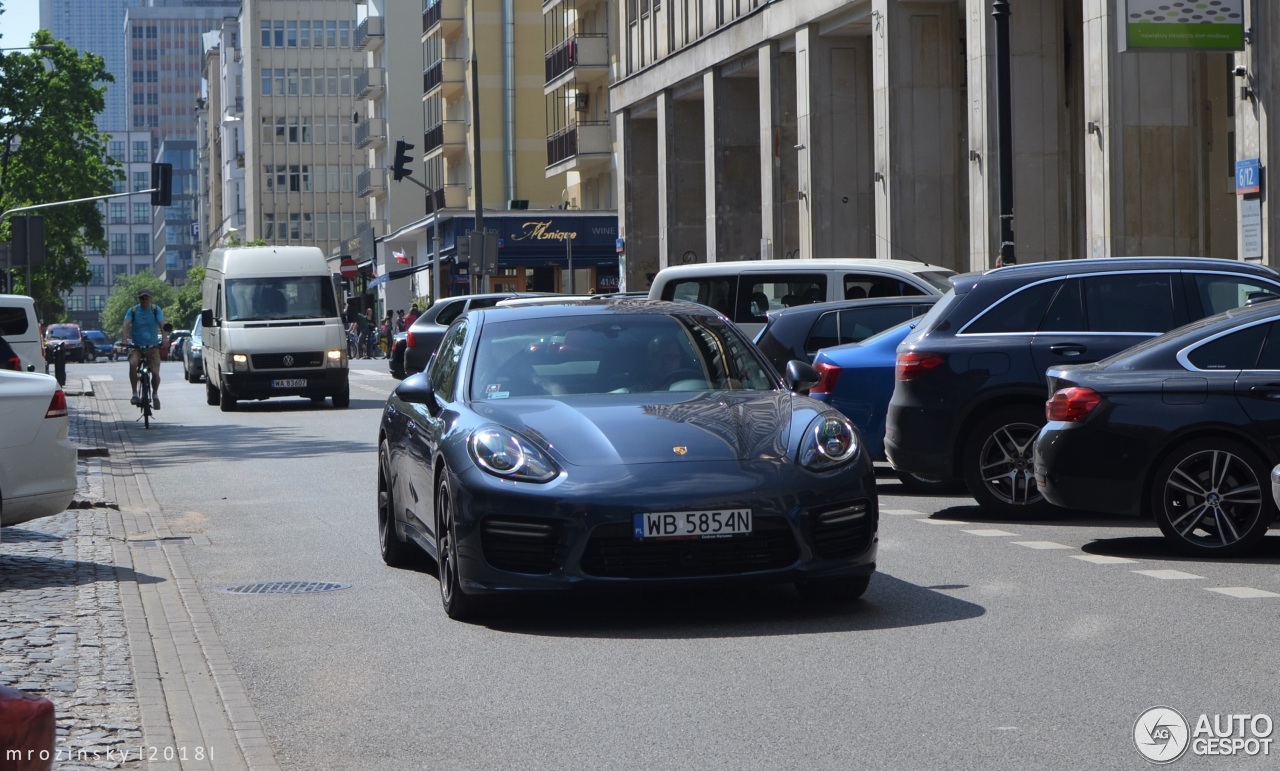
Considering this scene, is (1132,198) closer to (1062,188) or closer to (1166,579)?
(1062,188)

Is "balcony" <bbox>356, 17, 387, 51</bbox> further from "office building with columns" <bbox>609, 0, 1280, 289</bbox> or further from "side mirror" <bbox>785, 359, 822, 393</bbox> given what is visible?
"side mirror" <bbox>785, 359, 822, 393</bbox>

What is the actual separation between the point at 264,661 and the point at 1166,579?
4619mm

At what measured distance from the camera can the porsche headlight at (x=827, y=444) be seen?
28.3ft

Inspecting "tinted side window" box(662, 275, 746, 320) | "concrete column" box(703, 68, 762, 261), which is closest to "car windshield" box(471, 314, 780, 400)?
"tinted side window" box(662, 275, 746, 320)

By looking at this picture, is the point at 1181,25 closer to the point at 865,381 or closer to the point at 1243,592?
the point at 865,381

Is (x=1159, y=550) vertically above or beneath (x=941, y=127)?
beneath

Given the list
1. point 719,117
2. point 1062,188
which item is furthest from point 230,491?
point 719,117

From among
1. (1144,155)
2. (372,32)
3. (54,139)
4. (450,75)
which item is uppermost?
(372,32)

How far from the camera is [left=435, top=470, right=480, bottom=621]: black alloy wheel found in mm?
8797

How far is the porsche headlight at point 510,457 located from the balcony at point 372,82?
318 feet

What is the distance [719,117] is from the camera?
46531 millimetres

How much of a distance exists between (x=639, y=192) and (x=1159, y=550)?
44.5 metres

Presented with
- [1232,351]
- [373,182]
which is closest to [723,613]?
[1232,351]

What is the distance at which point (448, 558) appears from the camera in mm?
8977
